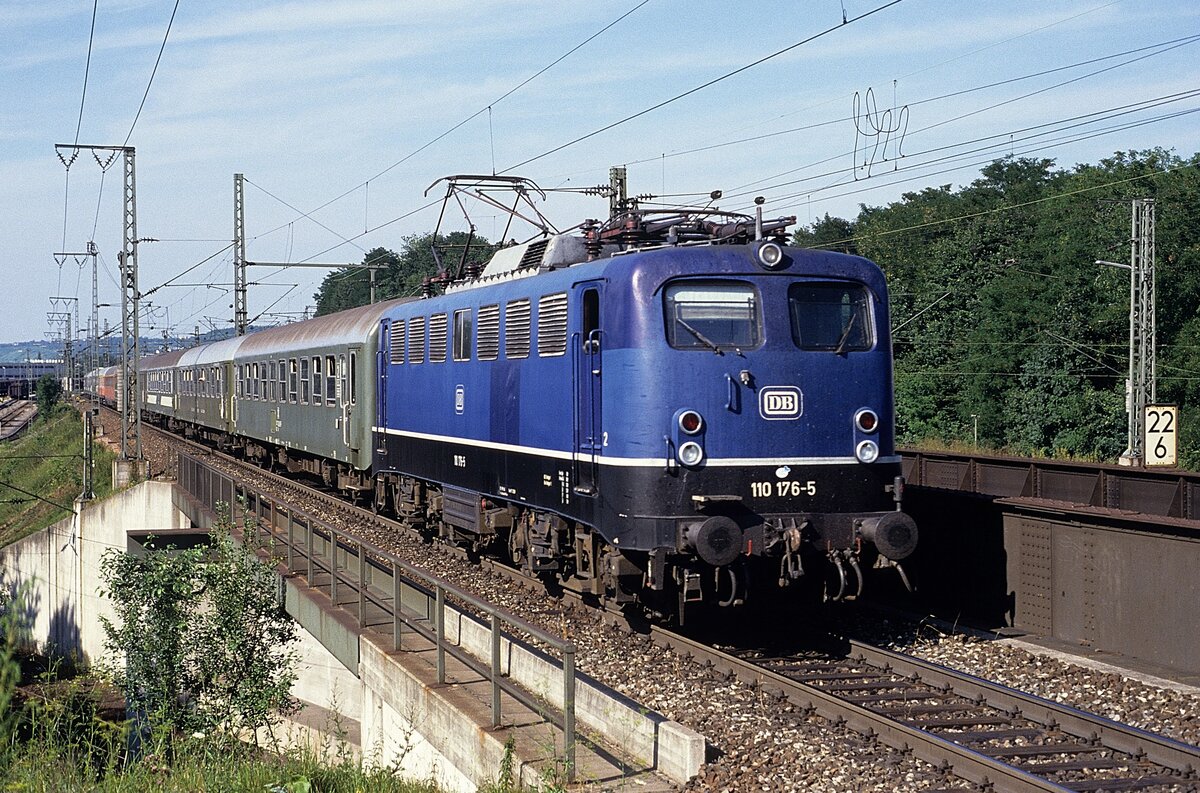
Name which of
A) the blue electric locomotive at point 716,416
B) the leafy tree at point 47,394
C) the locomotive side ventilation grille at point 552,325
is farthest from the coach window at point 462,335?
the leafy tree at point 47,394

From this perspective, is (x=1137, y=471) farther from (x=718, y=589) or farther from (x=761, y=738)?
(x=761, y=738)

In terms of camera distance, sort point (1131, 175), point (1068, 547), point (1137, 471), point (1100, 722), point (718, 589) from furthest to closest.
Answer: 1. point (1131, 175)
2. point (1137, 471)
3. point (1068, 547)
4. point (718, 589)
5. point (1100, 722)

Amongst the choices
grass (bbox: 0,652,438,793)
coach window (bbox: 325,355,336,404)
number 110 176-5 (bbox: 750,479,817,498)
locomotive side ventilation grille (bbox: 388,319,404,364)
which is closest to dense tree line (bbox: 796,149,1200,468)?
coach window (bbox: 325,355,336,404)

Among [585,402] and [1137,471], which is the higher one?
[585,402]

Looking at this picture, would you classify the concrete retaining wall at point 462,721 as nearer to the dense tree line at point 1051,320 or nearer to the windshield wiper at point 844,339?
the windshield wiper at point 844,339

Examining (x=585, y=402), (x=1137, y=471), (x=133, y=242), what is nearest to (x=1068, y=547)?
(x=1137, y=471)

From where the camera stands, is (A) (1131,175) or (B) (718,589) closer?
(B) (718,589)

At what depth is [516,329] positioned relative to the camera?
13281mm

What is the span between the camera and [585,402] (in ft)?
37.5

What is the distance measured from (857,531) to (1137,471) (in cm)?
540

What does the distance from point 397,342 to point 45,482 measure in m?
35.6

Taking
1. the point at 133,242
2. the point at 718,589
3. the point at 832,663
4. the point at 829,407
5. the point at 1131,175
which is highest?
the point at 1131,175

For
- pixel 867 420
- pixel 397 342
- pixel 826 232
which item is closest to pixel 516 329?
pixel 867 420

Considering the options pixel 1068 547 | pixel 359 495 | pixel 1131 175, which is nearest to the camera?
pixel 1068 547
